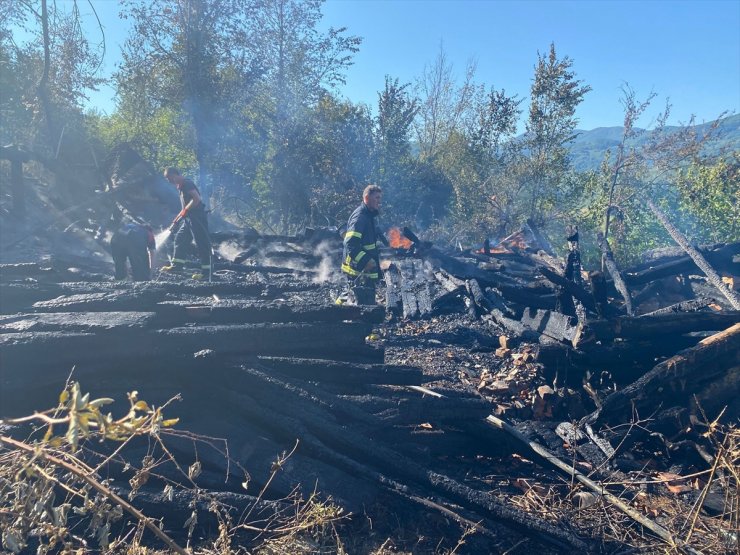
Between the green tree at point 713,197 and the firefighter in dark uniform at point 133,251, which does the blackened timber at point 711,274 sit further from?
the firefighter in dark uniform at point 133,251

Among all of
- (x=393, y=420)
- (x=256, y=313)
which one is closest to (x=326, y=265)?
(x=256, y=313)

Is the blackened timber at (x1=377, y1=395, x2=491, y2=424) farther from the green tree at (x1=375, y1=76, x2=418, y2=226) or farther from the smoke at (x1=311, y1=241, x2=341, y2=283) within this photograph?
the green tree at (x1=375, y1=76, x2=418, y2=226)

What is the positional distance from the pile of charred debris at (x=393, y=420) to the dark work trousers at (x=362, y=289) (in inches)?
83.8

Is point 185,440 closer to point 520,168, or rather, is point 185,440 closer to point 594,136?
point 520,168

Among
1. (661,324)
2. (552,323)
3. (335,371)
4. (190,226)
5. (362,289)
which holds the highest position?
(190,226)

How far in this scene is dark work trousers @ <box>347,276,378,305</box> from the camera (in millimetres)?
8195

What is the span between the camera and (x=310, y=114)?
20.2 meters

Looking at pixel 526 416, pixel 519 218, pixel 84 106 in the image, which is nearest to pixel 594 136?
pixel 519 218

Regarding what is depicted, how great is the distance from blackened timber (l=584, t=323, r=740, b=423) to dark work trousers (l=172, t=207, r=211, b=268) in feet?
25.8

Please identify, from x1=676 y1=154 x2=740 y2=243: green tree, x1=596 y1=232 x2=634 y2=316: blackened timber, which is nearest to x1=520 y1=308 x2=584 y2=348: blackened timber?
x1=596 y1=232 x2=634 y2=316: blackened timber

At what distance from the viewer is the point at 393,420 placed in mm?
4172

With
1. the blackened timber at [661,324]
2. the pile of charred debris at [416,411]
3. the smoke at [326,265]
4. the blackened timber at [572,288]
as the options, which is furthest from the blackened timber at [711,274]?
the smoke at [326,265]

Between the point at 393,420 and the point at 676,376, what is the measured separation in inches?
118

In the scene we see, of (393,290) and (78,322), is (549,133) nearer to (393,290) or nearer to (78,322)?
(393,290)
